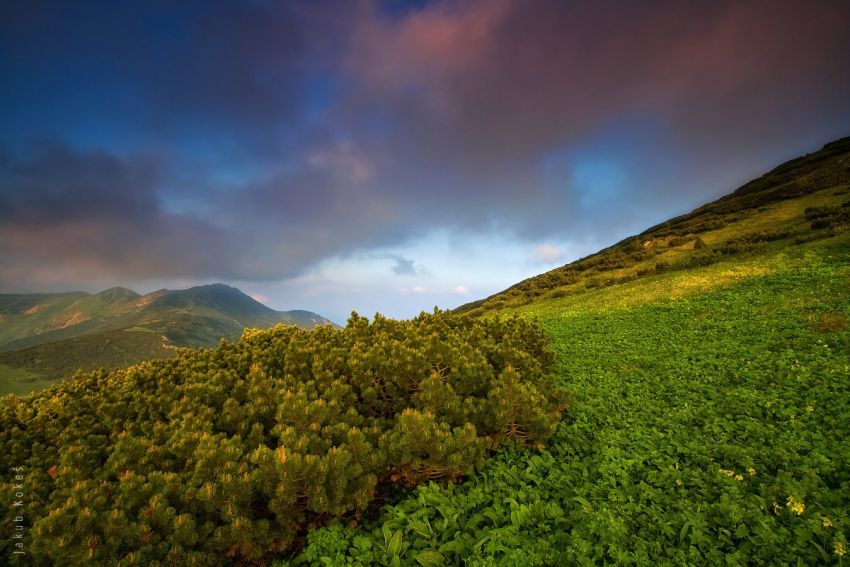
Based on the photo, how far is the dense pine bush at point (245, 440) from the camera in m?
5.53

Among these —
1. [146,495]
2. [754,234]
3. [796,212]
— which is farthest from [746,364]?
[796,212]

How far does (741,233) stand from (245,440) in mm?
47797

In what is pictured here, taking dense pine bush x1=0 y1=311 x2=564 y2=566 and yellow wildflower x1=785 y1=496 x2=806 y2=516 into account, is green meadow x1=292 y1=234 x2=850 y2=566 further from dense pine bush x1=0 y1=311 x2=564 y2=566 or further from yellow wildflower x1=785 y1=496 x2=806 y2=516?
dense pine bush x1=0 y1=311 x2=564 y2=566

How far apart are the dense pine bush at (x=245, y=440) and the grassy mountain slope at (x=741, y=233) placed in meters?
28.0

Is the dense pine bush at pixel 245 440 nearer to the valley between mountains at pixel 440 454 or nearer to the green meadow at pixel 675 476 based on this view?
the valley between mountains at pixel 440 454

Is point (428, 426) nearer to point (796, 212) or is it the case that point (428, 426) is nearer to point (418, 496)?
point (418, 496)

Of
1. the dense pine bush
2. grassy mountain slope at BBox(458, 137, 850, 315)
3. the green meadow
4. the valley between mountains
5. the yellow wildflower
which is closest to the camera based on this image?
the dense pine bush

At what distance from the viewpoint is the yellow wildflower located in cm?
634

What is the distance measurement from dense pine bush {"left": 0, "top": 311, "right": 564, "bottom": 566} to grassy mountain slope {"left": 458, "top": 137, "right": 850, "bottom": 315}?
2797 cm

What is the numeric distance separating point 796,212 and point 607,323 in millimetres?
32173

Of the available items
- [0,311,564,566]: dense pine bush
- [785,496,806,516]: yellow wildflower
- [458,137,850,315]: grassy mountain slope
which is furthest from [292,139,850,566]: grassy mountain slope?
[458,137,850,315]: grassy mountain slope

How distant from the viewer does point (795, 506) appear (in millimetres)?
6387

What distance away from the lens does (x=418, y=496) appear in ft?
25.5

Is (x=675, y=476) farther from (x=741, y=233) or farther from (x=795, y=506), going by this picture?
(x=741, y=233)
